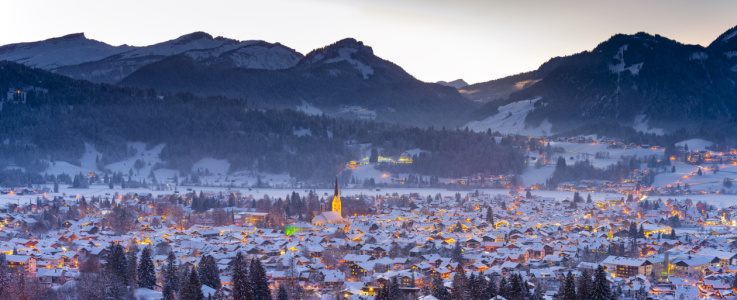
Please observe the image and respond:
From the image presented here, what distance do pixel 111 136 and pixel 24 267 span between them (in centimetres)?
10197

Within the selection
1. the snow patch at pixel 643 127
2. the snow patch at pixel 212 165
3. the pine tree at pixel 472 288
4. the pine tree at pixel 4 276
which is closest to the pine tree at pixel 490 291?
the pine tree at pixel 472 288

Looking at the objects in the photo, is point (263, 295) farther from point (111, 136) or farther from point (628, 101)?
point (628, 101)

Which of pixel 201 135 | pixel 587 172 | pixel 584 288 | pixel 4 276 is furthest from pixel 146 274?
pixel 201 135

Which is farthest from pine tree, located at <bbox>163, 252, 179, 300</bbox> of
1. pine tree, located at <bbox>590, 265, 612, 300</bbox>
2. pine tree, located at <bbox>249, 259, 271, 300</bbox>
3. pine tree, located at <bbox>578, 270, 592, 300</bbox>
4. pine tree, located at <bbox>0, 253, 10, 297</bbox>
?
pine tree, located at <bbox>590, 265, 612, 300</bbox>

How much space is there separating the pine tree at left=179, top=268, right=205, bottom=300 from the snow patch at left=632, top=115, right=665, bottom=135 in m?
152

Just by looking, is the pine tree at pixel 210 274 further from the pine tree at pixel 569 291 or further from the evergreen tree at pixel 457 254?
the pine tree at pixel 569 291

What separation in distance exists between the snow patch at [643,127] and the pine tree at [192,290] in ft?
498

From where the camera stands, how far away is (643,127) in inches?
7441

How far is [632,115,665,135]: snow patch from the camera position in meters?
184

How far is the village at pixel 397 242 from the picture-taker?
145ft

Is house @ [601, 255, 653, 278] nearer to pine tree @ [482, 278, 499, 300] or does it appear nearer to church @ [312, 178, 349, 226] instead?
pine tree @ [482, 278, 499, 300]

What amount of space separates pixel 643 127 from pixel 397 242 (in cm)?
14116

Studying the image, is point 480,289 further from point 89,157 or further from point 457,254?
point 89,157

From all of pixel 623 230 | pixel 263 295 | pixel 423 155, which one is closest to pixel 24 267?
pixel 263 295
